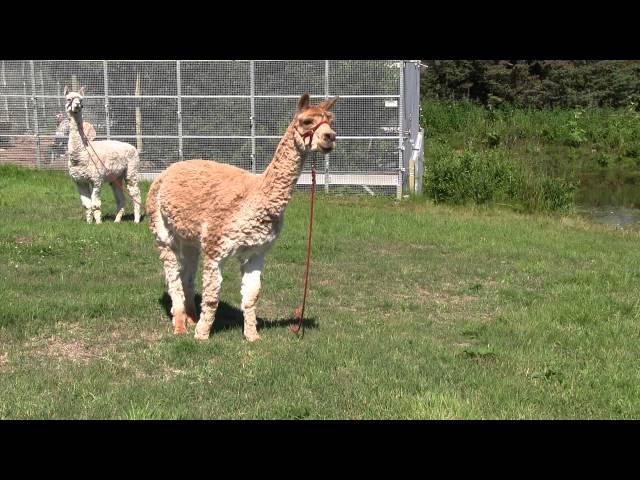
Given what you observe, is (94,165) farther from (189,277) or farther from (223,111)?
(223,111)

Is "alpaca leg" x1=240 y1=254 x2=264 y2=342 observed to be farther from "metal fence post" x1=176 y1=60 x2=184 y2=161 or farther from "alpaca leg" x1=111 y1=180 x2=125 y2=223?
"metal fence post" x1=176 y1=60 x2=184 y2=161

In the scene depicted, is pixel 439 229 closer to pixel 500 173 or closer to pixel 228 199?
pixel 500 173

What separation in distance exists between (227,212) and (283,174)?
66 cm

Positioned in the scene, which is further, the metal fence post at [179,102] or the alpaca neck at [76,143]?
the metal fence post at [179,102]

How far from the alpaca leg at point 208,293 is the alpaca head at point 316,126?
1.50 meters

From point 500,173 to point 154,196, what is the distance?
12.4 m

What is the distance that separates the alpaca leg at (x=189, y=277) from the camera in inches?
306

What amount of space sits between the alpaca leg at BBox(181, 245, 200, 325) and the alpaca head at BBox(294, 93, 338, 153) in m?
2.02

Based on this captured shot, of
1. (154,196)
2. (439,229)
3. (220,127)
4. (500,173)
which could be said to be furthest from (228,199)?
(220,127)

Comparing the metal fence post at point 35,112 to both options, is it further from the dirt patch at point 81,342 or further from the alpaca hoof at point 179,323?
the alpaca hoof at point 179,323

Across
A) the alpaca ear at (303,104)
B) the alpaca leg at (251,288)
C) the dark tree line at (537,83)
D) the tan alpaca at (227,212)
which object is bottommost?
the alpaca leg at (251,288)

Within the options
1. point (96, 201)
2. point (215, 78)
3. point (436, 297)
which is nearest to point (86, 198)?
point (96, 201)

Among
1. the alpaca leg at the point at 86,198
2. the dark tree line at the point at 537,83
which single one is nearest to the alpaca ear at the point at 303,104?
the alpaca leg at the point at 86,198

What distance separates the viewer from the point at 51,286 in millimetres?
9039
